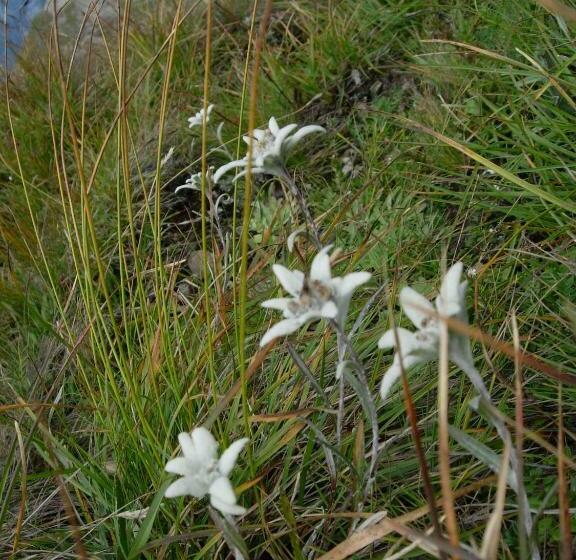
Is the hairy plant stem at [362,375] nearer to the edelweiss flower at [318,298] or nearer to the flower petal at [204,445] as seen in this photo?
the edelweiss flower at [318,298]

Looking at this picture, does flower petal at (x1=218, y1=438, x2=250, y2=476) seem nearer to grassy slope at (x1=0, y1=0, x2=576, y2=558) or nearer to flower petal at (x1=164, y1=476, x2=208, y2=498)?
flower petal at (x1=164, y1=476, x2=208, y2=498)


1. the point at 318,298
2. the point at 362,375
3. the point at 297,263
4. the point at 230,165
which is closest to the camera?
the point at 318,298

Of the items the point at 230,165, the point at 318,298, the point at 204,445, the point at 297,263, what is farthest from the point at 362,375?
the point at 297,263

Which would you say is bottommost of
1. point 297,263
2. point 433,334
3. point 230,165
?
point 297,263

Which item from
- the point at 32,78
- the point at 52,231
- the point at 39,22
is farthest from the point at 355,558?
the point at 39,22

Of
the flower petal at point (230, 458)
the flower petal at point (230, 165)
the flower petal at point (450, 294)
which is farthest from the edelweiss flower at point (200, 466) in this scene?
the flower petal at point (230, 165)

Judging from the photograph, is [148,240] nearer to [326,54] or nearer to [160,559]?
[326,54]

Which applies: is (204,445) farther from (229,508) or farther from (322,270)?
(322,270)
